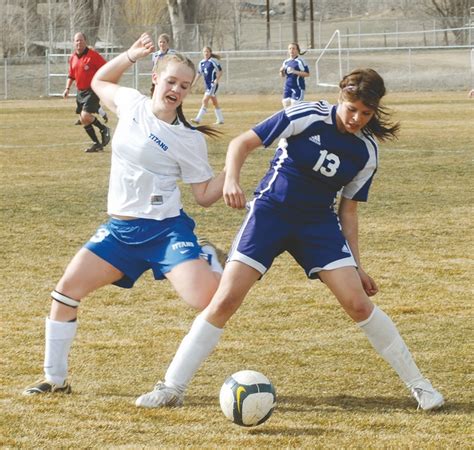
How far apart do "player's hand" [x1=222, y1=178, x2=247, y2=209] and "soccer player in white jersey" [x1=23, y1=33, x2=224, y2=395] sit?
45cm

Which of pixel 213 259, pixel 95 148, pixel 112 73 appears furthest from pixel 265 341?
pixel 95 148

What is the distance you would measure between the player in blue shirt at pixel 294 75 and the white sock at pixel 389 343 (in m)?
20.4

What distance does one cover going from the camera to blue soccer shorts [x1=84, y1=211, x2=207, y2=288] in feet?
17.1

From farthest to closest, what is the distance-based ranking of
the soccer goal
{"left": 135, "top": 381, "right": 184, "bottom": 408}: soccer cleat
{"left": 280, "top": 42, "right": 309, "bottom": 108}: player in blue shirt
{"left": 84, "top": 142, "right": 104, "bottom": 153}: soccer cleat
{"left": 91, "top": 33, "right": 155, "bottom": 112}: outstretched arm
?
the soccer goal → {"left": 280, "top": 42, "right": 309, "bottom": 108}: player in blue shirt → {"left": 84, "top": 142, "right": 104, "bottom": 153}: soccer cleat → {"left": 91, "top": 33, "right": 155, "bottom": 112}: outstretched arm → {"left": 135, "top": 381, "right": 184, "bottom": 408}: soccer cleat

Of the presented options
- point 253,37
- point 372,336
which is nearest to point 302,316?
point 372,336

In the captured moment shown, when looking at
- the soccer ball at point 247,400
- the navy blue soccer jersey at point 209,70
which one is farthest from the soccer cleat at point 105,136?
the soccer ball at point 247,400

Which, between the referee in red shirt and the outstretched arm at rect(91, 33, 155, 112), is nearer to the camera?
the outstretched arm at rect(91, 33, 155, 112)

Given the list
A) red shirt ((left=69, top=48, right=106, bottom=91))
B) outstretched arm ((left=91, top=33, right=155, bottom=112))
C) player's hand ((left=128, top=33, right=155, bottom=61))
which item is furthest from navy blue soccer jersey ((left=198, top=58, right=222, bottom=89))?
player's hand ((left=128, top=33, right=155, bottom=61))

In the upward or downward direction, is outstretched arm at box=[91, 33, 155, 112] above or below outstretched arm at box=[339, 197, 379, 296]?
above

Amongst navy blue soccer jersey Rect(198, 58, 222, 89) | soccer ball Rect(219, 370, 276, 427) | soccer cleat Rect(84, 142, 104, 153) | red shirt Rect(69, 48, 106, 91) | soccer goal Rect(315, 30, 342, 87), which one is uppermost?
red shirt Rect(69, 48, 106, 91)

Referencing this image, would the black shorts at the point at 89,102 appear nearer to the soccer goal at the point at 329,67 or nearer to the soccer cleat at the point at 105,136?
the soccer cleat at the point at 105,136

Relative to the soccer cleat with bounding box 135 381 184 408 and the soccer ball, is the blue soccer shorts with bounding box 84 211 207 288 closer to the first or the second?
the soccer cleat with bounding box 135 381 184 408

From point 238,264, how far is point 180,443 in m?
0.89

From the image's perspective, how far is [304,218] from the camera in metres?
5.04
